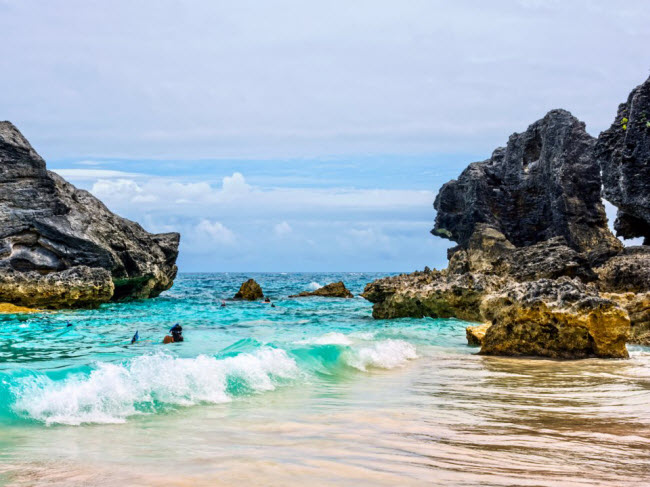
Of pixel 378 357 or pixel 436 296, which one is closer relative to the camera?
pixel 378 357

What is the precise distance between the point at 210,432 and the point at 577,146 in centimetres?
4148

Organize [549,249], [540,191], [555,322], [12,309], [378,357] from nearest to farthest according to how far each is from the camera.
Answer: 1. [555,322]
2. [378,357]
3. [549,249]
4. [12,309]
5. [540,191]

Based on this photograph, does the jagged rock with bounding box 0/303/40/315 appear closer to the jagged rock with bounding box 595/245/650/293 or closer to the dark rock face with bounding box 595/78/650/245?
the jagged rock with bounding box 595/245/650/293

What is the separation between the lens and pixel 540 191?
46.0 metres

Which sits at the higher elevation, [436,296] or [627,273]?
[627,273]

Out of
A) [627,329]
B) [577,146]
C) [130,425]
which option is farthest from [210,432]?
[577,146]

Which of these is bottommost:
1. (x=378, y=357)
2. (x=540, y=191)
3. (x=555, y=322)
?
(x=378, y=357)

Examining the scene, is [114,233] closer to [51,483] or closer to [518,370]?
[518,370]

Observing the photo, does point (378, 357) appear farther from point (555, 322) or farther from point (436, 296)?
point (436, 296)

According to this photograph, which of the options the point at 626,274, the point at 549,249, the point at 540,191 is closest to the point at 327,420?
the point at 549,249

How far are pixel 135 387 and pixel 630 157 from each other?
2502cm

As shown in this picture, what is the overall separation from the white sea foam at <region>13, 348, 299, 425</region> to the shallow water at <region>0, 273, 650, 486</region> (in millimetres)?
22

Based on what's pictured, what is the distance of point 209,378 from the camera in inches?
330

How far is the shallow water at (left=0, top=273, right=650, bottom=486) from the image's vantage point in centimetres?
414
